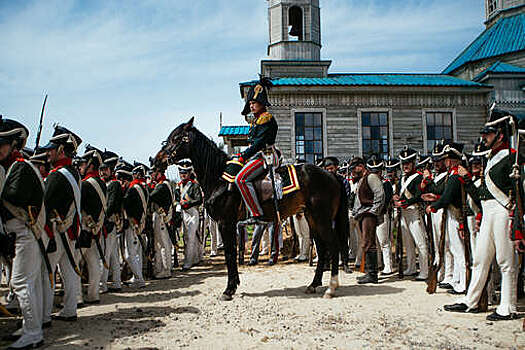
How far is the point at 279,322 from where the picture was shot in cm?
544

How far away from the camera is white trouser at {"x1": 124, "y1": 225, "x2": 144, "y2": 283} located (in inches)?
310

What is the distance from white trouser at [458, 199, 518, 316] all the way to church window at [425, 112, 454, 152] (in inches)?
584

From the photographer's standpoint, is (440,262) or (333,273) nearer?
(440,262)

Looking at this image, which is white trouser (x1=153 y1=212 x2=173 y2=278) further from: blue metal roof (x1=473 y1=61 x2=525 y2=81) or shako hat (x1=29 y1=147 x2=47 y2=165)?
blue metal roof (x1=473 y1=61 x2=525 y2=81)

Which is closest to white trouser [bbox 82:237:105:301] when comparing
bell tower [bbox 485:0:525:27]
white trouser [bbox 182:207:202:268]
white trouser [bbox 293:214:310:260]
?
white trouser [bbox 182:207:202:268]

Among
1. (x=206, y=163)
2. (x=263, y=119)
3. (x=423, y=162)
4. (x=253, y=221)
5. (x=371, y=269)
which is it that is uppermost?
(x=263, y=119)

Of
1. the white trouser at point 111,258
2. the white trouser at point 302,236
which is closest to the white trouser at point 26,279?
the white trouser at point 111,258

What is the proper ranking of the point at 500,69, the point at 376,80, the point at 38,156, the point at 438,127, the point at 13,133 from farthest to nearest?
the point at 376,80, the point at 500,69, the point at 438,127, the point at 38,156, the point at 13,133

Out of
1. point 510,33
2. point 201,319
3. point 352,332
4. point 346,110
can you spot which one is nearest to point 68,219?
point 201,319

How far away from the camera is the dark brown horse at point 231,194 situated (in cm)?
708

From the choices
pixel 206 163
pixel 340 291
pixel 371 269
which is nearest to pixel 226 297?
pixel 340 291

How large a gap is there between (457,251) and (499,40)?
75.0ft

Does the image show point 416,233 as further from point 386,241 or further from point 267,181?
point 267,181

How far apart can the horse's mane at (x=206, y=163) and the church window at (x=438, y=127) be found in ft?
48.9
